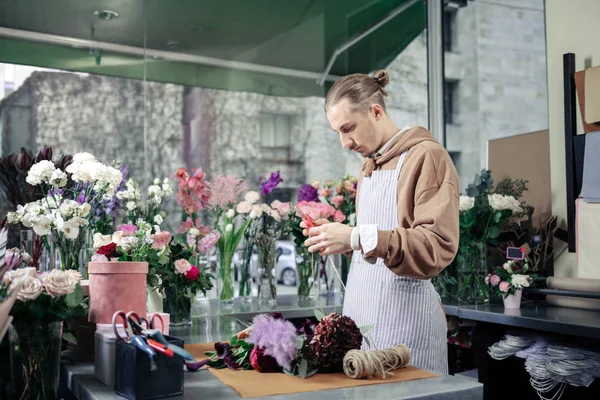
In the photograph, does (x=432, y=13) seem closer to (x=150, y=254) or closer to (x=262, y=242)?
(x=262, y=242)

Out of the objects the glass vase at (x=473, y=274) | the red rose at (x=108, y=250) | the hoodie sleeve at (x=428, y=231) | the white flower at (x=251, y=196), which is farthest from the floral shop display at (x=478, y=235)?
the red rose at (x=108, y=250)

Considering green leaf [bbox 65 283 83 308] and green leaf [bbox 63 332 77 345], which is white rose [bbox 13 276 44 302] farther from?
green leaf [bbox 63 332 77 345]

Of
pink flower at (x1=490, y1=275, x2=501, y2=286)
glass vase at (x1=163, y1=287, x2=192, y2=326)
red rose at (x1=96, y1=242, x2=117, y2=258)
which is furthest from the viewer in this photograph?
pink flower at (x1=490, y1=275, x2=501, y2=286)

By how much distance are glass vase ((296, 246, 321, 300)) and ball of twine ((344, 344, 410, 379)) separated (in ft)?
6.05

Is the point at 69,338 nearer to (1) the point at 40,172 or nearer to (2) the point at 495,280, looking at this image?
(1) the point at 40,172

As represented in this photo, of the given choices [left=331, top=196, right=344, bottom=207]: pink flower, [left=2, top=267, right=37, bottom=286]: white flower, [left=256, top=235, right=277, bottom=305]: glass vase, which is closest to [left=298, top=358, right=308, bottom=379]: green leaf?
[left=2, top=267, right=37, bottom=286]: white flower

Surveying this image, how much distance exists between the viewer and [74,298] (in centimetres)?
146

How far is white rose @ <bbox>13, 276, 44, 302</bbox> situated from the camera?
4.34 feet

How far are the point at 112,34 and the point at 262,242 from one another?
1.50 m

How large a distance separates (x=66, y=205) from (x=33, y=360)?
78cm

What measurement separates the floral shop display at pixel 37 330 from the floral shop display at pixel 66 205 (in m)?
0.60

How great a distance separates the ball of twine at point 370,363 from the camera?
4.52 ft

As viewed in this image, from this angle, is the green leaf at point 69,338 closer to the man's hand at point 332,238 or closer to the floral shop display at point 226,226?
the man's hand at point 332,238

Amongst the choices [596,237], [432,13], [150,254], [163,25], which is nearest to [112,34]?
[163,25]
